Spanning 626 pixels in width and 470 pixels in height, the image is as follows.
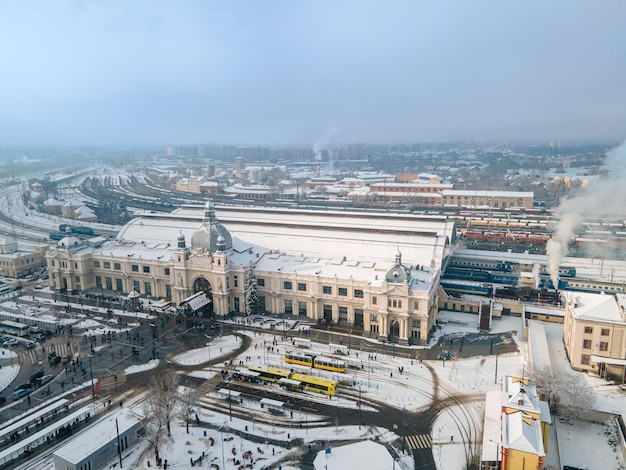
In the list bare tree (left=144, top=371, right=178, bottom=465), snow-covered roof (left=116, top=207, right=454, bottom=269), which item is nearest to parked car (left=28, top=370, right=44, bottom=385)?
bare tree (left=144, top=371, right=178, bottom=465)

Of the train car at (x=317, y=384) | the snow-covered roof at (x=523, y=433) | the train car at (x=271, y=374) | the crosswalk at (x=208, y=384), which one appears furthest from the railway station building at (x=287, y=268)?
the snow-covered roof at (x=523, y=433)

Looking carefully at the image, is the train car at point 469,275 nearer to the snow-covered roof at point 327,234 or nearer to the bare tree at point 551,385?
the snow-covered roof at point 327,234

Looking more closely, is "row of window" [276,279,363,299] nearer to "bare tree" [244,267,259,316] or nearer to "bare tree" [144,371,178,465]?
"bare tree" [244,267,259,316]

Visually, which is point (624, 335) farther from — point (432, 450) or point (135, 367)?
point (135, 367)

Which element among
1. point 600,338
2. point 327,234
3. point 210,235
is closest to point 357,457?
point 600,338

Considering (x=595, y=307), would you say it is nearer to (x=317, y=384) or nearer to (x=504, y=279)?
(x=504, y=279)

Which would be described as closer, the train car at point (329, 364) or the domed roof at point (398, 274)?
the train car at point (329, 364)
